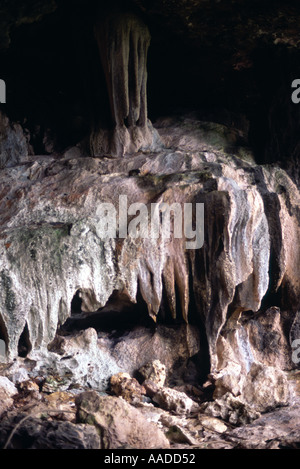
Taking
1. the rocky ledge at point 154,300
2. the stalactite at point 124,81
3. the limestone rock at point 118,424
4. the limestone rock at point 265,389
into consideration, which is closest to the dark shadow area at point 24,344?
the rocky ledge at point 154,300

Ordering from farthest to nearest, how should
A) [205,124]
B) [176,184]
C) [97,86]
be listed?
1. [205,124]
2. [97,86]
3. [176,184]

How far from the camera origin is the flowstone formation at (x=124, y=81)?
613cm

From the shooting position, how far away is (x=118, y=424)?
4.00 metres

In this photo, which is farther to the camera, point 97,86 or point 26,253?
point 97,86

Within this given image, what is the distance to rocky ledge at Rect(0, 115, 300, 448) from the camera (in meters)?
4.91

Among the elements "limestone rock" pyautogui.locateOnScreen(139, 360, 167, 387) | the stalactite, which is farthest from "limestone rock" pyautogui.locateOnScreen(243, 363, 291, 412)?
the stalactite

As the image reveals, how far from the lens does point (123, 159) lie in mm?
6156

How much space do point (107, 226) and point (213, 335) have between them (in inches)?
61.6

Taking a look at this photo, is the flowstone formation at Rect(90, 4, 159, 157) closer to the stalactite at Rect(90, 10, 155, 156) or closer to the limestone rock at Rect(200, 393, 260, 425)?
the stalactite at Rect(90, 10, 155, 156)

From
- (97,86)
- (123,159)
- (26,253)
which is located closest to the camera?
(26,253)

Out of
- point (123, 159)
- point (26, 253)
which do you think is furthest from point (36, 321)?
point (123, 159)

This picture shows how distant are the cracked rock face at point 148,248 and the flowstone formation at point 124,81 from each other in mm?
527

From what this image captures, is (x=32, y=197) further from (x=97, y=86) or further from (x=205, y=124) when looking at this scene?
(x=205, y=124)
